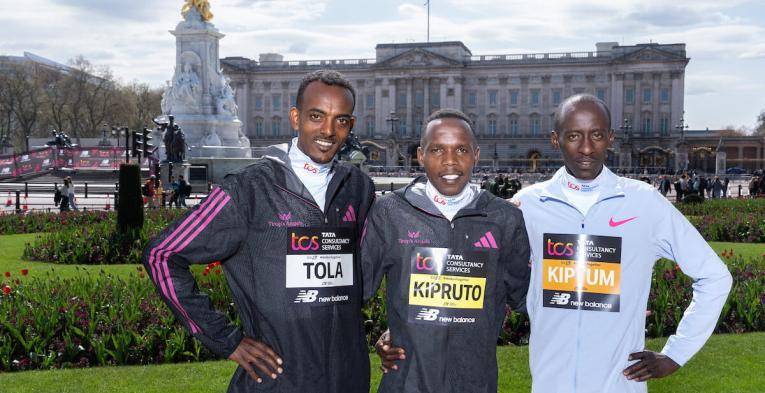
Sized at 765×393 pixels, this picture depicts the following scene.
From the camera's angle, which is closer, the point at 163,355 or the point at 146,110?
the point at 163,355

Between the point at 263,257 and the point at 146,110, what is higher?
the point at 146,110

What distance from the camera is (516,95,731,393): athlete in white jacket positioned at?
3434mm

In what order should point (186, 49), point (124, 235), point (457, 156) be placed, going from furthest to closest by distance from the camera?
point (186, 49) → point (124, 235) → point (457, 156)

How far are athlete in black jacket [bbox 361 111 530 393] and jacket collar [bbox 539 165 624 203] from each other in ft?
0.67

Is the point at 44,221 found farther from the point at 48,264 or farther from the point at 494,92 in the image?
the point at 494,92

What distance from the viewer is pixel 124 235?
47.1ft

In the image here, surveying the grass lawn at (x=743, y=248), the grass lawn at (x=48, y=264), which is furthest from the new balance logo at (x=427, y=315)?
the grass lawn at (x=743, y=248)

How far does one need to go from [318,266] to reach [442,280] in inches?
22.3

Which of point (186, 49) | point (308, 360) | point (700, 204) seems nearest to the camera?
point (308, 360)

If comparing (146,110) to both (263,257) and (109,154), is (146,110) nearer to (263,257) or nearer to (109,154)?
(109,154)

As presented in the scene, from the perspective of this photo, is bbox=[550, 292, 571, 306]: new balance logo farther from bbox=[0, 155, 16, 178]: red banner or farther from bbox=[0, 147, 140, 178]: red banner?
bbox=[0, 155, 16, 178]: red banner

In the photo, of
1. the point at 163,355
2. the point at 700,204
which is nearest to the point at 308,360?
the point at 163,355

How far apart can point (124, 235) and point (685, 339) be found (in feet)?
41.3

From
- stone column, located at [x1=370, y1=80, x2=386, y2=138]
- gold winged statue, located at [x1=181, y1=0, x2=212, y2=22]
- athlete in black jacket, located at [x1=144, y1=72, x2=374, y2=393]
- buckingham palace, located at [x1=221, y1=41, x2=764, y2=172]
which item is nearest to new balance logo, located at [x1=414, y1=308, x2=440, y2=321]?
athlete in black jacket, located at [x1=144, y1=72, x2=374, y2=393]
